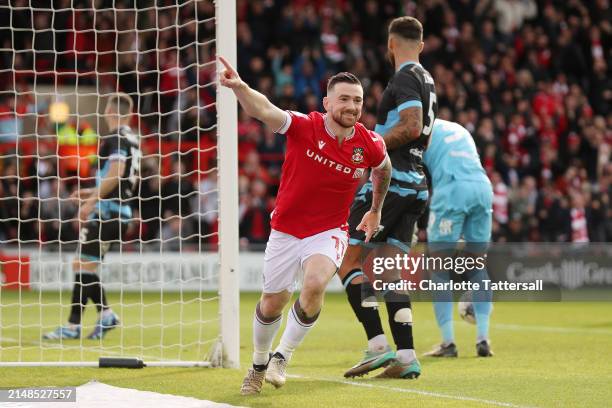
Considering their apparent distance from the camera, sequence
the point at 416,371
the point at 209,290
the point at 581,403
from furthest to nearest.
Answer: the point at 209,290
the point at 416,371
the point at 581,403

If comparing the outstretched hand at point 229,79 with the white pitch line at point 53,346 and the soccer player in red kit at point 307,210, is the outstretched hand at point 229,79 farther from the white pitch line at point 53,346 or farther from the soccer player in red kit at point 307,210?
the white pitch line at point 53,346

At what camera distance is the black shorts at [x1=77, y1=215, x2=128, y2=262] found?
1033 centimetres

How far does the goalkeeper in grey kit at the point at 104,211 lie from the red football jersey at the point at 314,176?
3.77m

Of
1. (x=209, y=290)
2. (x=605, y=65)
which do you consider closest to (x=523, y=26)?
(x=605, y=65)

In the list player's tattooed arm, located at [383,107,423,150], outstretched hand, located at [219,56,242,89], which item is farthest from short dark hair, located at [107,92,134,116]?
outstretched hand, located at [219,56,242,89]

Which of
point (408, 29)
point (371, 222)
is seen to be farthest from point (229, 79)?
point (408, 29)

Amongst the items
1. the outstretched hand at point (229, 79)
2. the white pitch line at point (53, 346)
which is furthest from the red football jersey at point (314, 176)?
the white pitch line at point (53, 346)

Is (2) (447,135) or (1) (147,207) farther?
(1) (147,207)

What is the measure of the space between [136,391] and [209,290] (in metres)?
11.1

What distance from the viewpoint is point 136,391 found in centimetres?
659

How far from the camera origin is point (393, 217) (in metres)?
Result: 7.67

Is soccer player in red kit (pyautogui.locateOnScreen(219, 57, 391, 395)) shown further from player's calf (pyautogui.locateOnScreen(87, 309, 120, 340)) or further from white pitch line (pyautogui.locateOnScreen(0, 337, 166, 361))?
player's calf (pyautogui.locateOnScreen(87, 309, 120, 340))

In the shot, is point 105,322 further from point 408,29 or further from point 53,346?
point 408,29

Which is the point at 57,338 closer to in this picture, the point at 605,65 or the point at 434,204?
the point at 434,204
